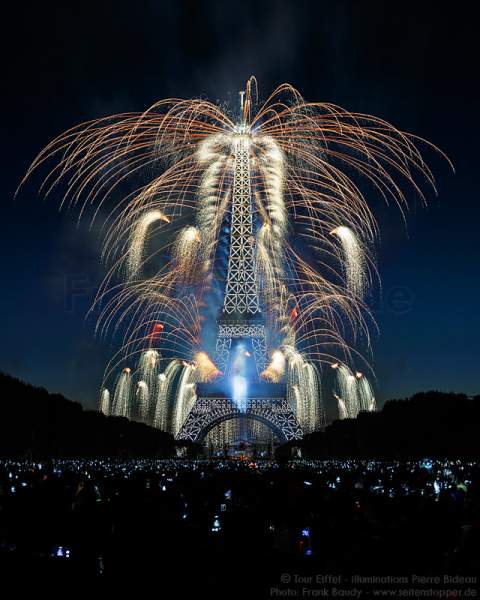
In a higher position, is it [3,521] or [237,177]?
[237,177]

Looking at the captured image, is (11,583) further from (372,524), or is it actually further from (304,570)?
(372,524)

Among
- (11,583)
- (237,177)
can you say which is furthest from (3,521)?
(237,177)

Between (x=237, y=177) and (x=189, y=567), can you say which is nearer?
(x=189, y=567)

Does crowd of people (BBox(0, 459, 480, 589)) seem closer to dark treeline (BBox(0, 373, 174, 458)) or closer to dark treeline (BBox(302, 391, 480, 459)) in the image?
dark treeline (BBox(0, 373, 174, 458))

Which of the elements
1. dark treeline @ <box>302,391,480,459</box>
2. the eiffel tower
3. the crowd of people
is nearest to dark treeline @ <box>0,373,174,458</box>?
the eiffel tower

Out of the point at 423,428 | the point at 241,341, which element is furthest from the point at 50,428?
the point at 423,428

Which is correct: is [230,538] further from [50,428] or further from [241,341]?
[241,341]

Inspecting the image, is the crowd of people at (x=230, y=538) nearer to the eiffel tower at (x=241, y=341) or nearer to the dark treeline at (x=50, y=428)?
the dark treeline at (x=50, y=428)
